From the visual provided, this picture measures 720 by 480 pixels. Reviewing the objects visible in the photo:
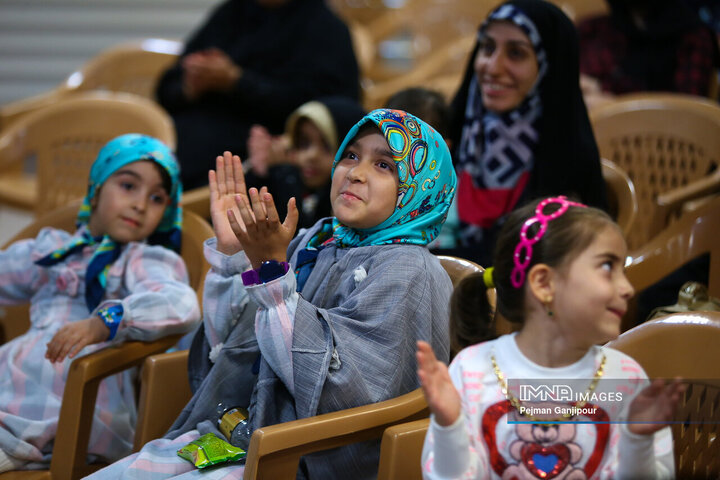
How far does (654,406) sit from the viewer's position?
4.56 ft

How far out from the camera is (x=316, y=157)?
3502 millimetres

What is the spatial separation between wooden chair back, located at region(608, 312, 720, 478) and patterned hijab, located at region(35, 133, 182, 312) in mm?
1410

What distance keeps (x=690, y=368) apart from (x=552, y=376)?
380mm

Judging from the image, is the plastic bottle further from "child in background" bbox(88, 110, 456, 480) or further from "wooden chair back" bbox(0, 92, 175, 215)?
"wooden chair back" bbox(0, 92, 175, 215)

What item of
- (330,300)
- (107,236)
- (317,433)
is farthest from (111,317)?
(317,433)

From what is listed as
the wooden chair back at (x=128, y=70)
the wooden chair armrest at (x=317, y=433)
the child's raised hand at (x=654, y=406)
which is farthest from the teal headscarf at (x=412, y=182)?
the wooden chair back at (x=128, y=70)

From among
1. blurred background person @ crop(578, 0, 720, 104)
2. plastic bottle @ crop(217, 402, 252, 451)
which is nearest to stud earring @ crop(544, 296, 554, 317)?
plastic bottle @ crop(217, 402, 252, 451)

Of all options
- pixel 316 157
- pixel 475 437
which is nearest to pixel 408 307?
pixel 475 437

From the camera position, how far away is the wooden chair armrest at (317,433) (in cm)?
172

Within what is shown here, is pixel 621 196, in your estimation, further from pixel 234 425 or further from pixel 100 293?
pixel 100 293

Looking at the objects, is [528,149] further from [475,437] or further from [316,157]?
[475,437]

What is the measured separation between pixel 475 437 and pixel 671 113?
84.5 inches

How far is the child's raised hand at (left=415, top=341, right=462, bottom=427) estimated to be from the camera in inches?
56.4

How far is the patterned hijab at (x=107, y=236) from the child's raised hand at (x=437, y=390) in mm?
1332
